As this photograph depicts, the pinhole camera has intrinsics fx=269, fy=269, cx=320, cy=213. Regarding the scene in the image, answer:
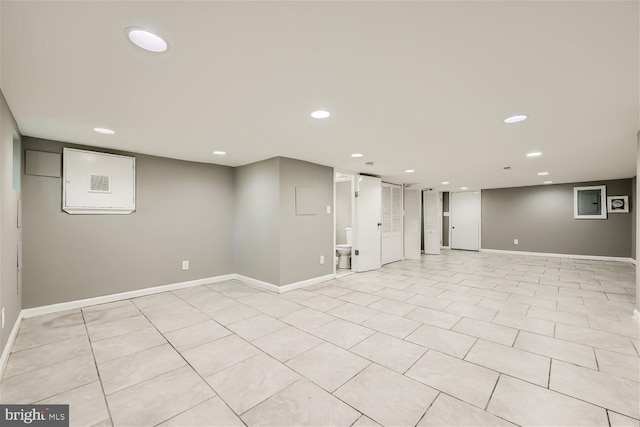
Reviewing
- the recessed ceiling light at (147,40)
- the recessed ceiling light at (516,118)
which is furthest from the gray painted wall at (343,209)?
the recessed ceiling light at (147,40)

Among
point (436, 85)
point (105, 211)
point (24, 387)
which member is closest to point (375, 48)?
point (436, 85)

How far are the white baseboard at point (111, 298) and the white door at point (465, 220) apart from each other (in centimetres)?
810

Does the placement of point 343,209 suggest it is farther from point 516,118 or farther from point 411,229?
point 516,118

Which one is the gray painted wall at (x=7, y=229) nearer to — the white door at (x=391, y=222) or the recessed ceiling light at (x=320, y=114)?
the recessed ceiling light at (x=320, y=114)

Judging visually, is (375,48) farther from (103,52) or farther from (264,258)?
(264,258)

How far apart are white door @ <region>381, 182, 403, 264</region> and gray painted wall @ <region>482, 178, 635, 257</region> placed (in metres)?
3.77

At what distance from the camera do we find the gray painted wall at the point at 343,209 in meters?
6.82

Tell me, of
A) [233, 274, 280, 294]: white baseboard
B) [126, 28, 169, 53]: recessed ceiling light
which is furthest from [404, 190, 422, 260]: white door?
[126, 28, 169, 53]: recessed ceiling light

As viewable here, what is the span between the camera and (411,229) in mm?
7746

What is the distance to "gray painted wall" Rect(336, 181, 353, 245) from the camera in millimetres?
6820

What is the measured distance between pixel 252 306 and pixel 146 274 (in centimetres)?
186

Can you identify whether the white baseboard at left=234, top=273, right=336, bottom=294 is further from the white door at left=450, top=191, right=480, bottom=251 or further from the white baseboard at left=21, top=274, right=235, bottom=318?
the white door at left=450, top=191, right=480, bottom=251

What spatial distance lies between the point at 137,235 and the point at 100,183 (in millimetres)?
866

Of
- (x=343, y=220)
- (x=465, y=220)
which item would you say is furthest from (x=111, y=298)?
(x=465, y=220)
